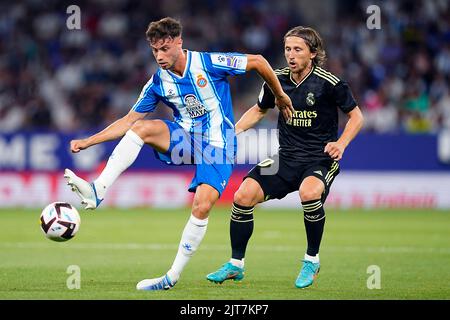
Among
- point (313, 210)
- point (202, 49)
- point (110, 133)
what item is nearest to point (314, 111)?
point (313, 210)

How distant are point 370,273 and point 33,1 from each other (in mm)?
16919

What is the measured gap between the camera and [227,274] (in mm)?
9078

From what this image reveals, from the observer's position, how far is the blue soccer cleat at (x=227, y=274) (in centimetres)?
902

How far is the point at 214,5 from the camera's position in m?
24.5

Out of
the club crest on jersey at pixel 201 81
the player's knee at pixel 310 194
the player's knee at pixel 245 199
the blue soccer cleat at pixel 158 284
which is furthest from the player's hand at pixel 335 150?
the blue soccer cleat at pixel 158 284

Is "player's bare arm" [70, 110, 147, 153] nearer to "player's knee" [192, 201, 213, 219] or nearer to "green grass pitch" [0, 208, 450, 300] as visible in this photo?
"player's knee" [192, 201, 213, 219]

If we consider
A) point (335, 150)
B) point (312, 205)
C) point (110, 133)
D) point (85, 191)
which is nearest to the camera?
point (85, 191)

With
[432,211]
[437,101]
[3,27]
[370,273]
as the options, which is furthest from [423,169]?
[3,27]

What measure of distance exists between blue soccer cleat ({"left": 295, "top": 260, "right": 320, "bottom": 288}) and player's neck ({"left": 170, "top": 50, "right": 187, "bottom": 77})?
220 cm

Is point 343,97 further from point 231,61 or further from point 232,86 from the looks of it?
point 232,86

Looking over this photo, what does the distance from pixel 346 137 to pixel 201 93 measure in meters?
1.51

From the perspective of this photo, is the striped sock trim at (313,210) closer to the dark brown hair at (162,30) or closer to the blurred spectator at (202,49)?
the dark brown hair at (162,30)

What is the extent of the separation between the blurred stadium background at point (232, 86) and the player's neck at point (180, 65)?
25.6 ft

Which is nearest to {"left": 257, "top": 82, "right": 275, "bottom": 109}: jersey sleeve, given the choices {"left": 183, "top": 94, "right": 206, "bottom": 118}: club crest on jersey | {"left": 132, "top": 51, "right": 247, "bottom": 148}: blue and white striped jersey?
{"left": 132, "top": 51, "right": 247, "bottom": 148}: blue and white striped jersey
